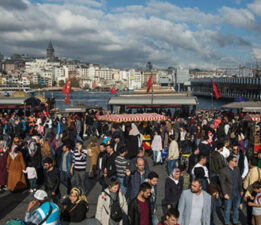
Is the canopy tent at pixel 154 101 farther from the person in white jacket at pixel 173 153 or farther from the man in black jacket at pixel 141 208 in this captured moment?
the man in black jacket at pixel 141 208

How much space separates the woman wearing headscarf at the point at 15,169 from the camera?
902 centimetres

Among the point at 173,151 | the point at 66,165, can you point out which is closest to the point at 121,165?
the point at 66,165

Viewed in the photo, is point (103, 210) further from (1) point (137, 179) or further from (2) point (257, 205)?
(2) point (257, 205)

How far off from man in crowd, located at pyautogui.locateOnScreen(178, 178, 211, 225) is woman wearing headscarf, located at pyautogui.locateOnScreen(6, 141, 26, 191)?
17.9ft

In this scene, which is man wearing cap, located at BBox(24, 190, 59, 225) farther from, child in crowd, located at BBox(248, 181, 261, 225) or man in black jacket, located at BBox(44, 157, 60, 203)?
child in crowd, located at BBox(248, 181, 261, 225)

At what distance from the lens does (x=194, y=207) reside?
201 inches

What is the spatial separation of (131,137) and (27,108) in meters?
19.1

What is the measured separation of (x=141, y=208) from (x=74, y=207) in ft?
6.26

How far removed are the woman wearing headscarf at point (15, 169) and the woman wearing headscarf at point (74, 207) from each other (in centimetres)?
320

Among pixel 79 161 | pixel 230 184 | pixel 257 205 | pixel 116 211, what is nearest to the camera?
pixel 116 211

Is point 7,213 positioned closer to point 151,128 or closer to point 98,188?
point 98,188

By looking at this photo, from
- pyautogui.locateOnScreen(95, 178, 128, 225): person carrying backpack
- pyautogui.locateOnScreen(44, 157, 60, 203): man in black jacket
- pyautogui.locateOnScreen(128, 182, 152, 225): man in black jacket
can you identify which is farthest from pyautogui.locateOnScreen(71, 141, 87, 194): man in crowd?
pyautogui.locateOnScreen(128, 182, 152, 225): man in black jacket

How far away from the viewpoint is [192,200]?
509 cm

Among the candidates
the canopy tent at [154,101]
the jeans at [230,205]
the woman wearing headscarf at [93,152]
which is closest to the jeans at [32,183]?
the woman wearing headscarf at [93,152]
